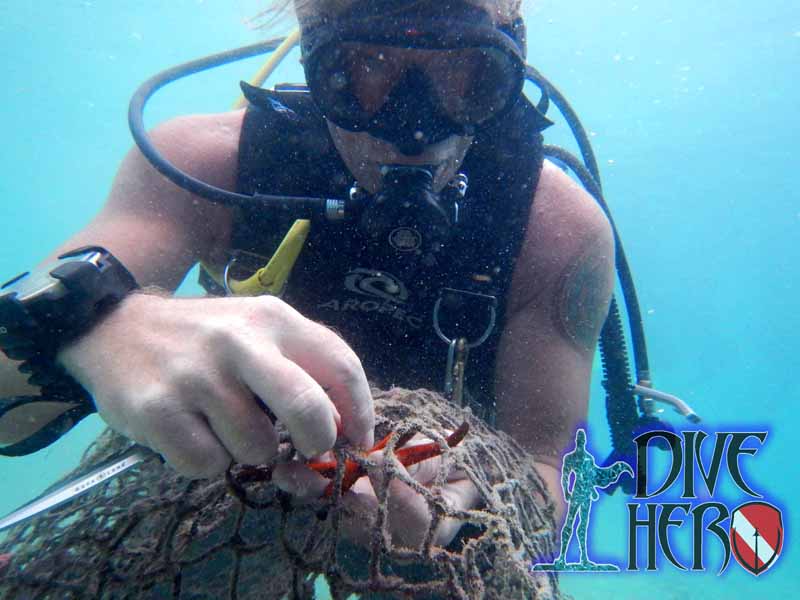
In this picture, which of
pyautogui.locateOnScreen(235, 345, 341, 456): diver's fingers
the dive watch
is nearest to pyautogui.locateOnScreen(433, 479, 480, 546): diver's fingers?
pyautogui.locateOnScreen(235, 345, 341, 456): diver's fingers

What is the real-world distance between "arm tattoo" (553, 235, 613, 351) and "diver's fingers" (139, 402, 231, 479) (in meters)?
1.98

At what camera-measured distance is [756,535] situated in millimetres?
1893

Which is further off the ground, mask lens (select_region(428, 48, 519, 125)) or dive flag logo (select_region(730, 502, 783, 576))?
mask lens (select_region(428, 48, 519, 125))

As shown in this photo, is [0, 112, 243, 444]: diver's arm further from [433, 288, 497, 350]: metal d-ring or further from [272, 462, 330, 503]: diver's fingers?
[272, 462, 330, 503]: diver's fingers

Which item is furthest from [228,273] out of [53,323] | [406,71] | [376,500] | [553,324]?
[553,324]

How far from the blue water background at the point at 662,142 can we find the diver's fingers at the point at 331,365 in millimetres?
14152

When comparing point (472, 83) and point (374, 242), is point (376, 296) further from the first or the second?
point (472, 83)

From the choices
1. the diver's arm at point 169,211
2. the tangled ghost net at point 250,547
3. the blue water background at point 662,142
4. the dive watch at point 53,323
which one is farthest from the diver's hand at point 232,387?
the blue water background at point 662,142

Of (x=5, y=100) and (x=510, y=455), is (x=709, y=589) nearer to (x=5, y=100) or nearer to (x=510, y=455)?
(x=510, y=455)

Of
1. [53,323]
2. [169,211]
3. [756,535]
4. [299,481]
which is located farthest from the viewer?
[169,211]

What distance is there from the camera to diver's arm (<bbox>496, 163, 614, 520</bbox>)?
8.06 ft

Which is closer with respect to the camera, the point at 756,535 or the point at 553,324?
the point at 756,535

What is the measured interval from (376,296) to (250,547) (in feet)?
5.21

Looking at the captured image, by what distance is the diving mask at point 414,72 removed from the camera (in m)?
2.08
